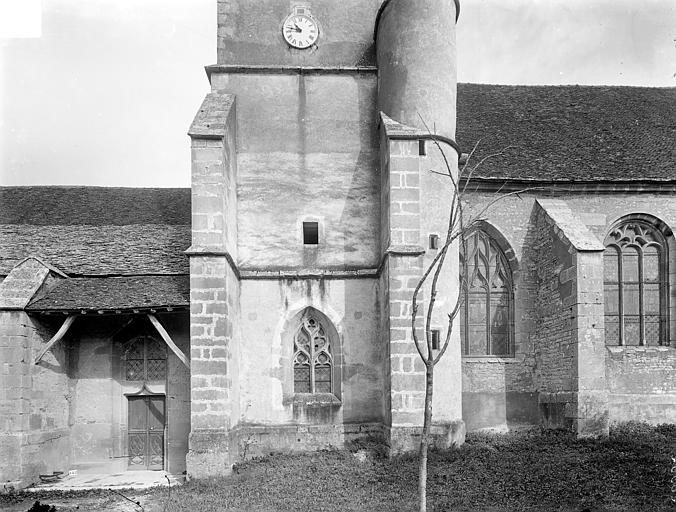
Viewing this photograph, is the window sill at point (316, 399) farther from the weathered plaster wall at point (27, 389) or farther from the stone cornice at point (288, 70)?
the stone cornice at point (288, 70)

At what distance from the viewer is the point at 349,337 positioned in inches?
605

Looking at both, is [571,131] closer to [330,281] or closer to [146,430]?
[330,281]

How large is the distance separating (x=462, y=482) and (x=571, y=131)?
11621 millimetres

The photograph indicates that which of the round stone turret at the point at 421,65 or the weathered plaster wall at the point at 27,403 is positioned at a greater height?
the round stone turret at the point at 421,65

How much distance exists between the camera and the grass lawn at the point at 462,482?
1107 centimetres

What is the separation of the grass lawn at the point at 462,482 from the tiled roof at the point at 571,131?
7.07 meters

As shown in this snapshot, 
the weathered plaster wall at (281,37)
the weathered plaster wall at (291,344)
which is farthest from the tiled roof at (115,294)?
the weathered plaster wall at (281,37)

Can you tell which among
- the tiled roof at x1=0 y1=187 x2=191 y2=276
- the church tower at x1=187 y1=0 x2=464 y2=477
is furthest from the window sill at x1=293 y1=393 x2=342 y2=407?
the tiled roof at x1=0 y1=187 x2=191 y2=276

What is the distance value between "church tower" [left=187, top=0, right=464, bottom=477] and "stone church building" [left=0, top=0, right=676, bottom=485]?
0.16 feet

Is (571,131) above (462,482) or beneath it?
above

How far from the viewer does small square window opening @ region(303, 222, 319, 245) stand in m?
15.8

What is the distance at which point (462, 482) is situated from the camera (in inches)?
471

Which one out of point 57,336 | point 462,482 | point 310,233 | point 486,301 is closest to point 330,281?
point 310,233

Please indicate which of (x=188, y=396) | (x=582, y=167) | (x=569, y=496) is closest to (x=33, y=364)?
(x=188, y=396)
